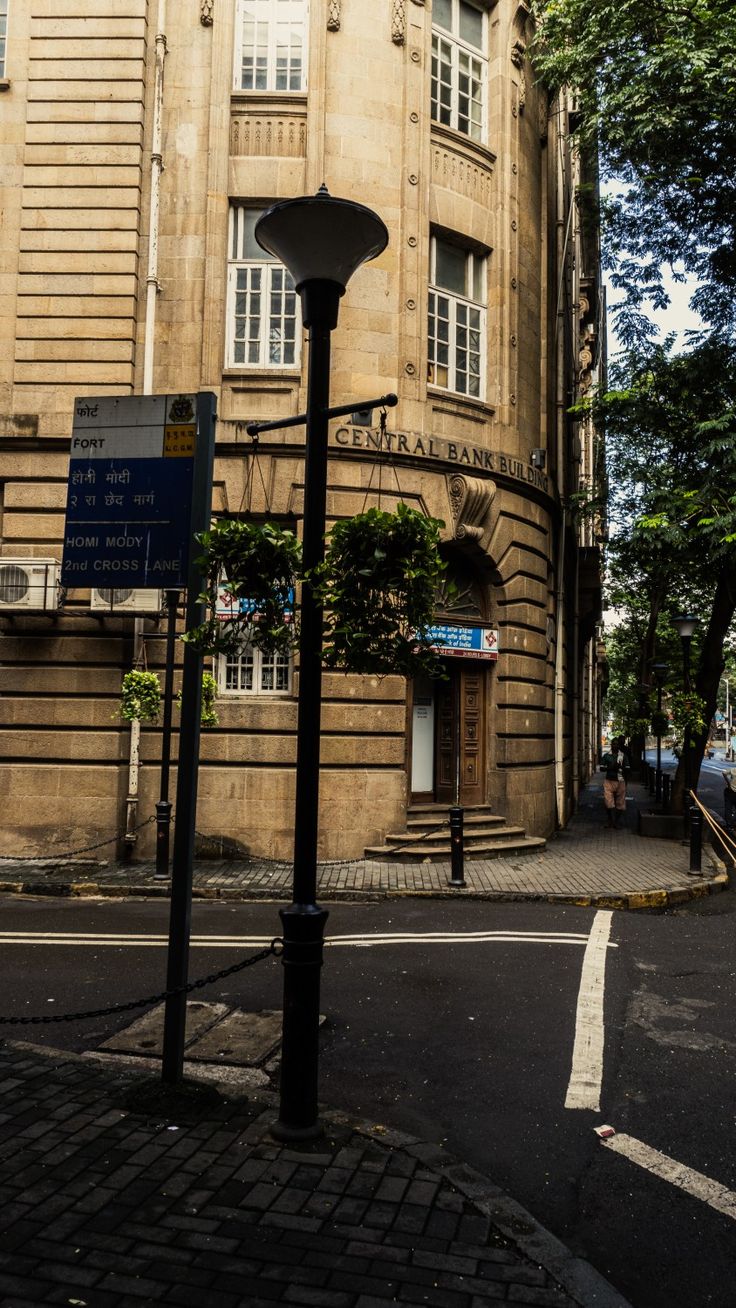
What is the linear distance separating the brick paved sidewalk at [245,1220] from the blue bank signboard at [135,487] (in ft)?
9.82

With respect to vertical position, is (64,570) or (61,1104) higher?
(64,570)

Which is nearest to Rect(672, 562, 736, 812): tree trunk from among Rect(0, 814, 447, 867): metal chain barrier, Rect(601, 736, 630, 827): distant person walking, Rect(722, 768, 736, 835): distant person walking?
Rect(601, 736, 630, 827): distant person walking

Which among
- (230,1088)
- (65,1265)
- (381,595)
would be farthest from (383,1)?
(65,1265)

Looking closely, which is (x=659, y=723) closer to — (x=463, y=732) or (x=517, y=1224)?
(x=463, y=732)

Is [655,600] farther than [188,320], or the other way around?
[655,600]

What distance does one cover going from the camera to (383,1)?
1527 cm

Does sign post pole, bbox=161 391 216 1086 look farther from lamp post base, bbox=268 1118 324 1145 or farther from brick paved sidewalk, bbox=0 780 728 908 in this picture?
brick paved sidewalk, bbox=0 780 728 908

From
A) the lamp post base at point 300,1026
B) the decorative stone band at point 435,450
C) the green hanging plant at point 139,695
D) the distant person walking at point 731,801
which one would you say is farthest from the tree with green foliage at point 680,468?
the lamp post base at point 300,1026

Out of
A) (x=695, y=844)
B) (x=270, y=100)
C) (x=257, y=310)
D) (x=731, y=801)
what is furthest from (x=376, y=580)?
(x=731, y=801)

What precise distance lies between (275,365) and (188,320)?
1.51 m

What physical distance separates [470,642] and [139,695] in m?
5.67

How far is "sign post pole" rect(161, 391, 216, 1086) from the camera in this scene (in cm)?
518

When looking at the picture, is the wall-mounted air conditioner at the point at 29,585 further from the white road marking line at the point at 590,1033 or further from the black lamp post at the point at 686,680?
the black lamp post at the point at 686,680

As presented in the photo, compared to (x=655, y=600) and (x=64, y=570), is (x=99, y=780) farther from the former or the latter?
(x=655, y=600)
